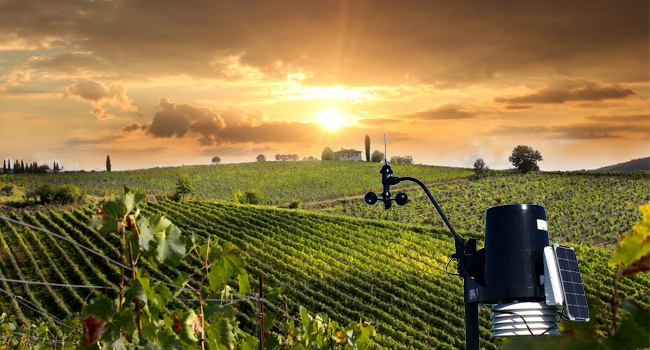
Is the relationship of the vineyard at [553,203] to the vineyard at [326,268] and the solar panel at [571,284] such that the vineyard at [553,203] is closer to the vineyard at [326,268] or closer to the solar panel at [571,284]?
the vineyard at [326,268]

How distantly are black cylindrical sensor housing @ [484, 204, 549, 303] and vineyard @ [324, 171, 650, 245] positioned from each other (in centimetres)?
2862

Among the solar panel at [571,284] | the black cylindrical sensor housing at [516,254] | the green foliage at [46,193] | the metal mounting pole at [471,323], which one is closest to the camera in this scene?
the solar panel at [571,284]

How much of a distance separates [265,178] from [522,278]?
196 feet

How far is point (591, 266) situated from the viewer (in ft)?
68.5

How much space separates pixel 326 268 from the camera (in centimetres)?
2188

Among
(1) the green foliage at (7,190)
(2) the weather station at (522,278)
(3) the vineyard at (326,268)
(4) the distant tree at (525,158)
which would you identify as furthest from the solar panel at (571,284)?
(4) the distant tree at (525,158)

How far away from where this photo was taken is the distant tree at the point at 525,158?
53.1 metres

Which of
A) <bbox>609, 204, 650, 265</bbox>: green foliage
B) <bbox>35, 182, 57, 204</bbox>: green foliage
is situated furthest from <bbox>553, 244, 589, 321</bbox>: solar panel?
<bbox>35, 182, 57, 204</bbox>: green foliage

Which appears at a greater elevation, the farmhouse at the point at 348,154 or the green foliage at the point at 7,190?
the farmhouse at the point at 348,154

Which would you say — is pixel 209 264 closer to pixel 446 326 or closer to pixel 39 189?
pixel 446 326

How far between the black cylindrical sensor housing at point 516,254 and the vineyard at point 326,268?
12303 millimetres

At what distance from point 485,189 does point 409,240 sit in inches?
840

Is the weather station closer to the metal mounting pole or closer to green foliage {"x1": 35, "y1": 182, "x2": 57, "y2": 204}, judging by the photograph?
the metal mounting pole

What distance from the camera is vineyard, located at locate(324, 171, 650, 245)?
30.0 m
